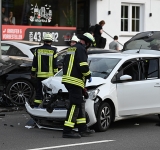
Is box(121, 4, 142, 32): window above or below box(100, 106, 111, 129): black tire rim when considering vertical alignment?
above

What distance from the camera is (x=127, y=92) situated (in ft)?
34.3

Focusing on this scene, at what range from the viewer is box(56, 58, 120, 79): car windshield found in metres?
10.6

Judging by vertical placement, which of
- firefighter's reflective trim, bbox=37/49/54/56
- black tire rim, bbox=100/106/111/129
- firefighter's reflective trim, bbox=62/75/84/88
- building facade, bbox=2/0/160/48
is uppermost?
building facade, bbox=2/0/160/48

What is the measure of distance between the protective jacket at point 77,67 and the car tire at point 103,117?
770mm

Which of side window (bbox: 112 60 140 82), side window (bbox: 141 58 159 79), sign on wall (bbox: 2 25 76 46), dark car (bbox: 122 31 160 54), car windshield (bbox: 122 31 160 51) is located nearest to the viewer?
side window (bbox: 112 60 140 82)

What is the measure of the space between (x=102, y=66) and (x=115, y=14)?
14.4 m

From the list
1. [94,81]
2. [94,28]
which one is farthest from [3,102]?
[94,28]

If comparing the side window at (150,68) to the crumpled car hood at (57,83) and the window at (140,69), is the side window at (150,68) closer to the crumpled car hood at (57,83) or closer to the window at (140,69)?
the window at (140,69)

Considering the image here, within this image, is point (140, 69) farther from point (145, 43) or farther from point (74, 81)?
point (145, 43)

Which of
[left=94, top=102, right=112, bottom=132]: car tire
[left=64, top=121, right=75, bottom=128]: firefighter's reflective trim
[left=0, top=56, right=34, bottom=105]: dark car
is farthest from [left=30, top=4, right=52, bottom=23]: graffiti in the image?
[left=64, top=121, right=75, bottom=128]: firefighter's reflective trim

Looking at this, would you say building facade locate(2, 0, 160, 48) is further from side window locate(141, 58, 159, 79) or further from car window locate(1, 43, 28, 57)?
side window locate(141, 58, 159, 79)

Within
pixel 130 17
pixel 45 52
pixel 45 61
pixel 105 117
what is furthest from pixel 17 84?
pixel 130 17

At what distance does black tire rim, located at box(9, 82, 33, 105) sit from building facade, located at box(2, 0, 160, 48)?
885 centimetres

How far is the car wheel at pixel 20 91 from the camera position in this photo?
13.3 meters
